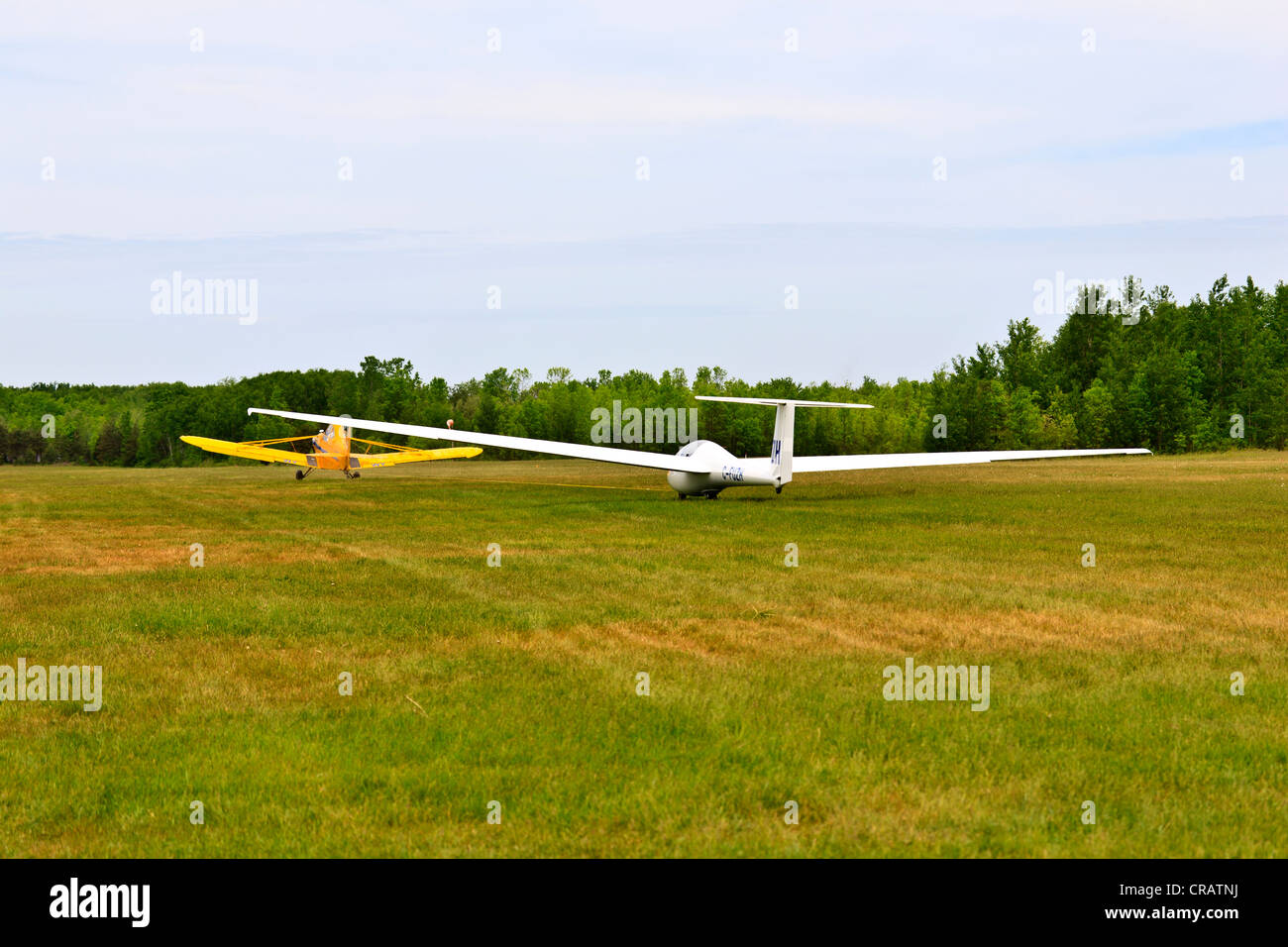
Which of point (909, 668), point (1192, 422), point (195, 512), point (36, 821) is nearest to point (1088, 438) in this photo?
point (1192, 422)

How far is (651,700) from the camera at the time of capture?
8945 mm

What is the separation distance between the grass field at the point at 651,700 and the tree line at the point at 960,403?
2927 inches

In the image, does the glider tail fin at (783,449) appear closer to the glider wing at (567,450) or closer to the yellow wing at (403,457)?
the glider wing at (567,450)

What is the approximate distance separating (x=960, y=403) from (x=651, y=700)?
97.6 metres

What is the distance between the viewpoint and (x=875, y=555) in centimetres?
1847

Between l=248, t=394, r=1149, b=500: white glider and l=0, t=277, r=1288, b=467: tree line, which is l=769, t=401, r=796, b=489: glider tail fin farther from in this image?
l=0, t=277, r=1288, b=467: tree line

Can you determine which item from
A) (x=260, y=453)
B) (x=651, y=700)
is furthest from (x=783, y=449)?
(x=260, y=453)

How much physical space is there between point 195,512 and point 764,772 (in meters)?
26.5

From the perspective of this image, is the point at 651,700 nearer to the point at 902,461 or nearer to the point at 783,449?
the point at 783,449

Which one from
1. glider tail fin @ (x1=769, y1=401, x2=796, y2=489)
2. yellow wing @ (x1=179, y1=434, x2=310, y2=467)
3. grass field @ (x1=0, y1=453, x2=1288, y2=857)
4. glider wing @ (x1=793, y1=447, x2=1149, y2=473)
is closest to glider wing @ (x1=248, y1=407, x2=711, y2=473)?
glider tail fin @ (x1=769, y1=401, x2=796, y2=489)

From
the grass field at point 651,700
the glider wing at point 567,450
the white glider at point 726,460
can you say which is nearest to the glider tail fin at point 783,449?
the white glider at point 726,460

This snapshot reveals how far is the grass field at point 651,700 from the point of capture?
6184 mm

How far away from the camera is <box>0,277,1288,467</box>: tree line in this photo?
9450 centimetres
